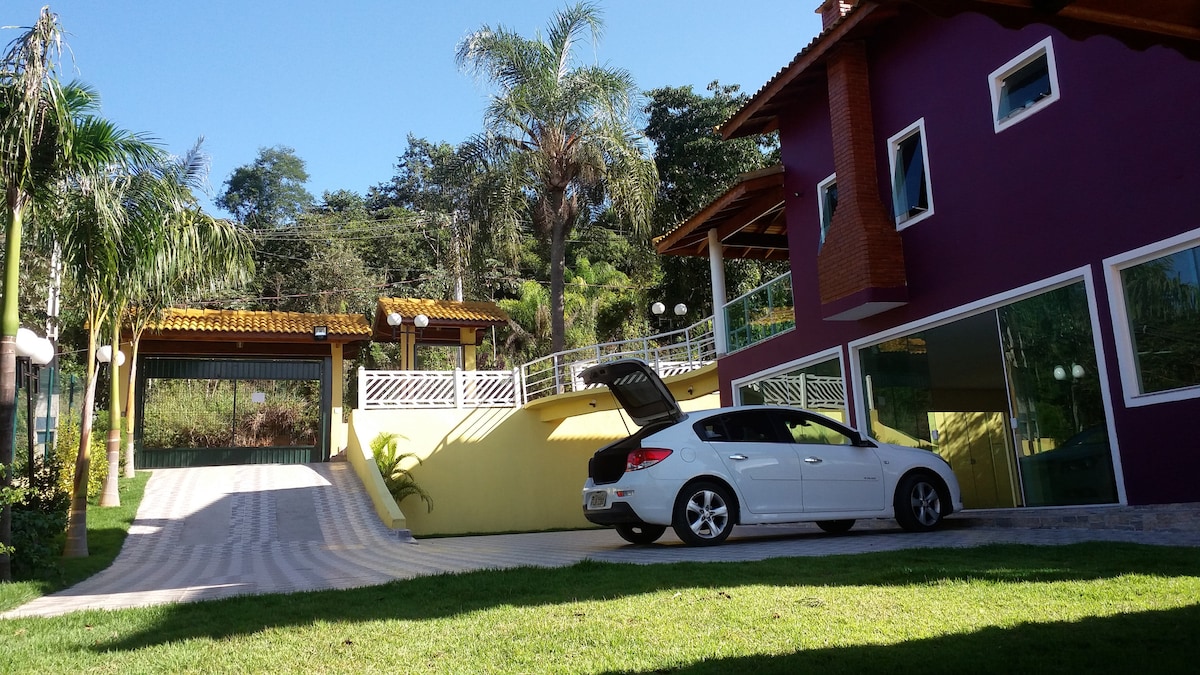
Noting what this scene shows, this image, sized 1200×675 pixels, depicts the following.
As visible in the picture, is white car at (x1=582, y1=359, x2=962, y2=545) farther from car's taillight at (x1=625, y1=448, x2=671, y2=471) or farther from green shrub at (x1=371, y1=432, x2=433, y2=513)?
green shrub at (x1=371, y1=432, x2=433, y2=513)

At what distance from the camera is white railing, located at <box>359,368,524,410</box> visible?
2038cm

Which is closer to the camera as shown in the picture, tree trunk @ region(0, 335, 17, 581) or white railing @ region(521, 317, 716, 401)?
tree trunk @ region(0, 335, 17, 581)

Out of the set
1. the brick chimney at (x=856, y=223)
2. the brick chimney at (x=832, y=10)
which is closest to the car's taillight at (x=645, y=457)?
the brick chimney at (x=856, y=223)

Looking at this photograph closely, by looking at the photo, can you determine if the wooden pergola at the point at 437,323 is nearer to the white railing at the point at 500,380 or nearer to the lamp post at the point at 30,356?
the white railing at the point at 500,380

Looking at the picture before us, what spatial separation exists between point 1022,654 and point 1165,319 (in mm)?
6002

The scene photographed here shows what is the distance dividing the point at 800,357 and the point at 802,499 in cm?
473

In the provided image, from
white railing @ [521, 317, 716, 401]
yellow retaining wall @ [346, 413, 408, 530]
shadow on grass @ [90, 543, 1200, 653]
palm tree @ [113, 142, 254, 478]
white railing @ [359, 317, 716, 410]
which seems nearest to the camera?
shadow on grass @ [90, 543, 1200, 653]

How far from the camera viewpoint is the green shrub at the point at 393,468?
61.9 ft

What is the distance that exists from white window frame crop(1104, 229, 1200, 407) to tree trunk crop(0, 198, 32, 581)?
1052 cm

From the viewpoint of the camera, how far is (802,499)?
954 centimetres

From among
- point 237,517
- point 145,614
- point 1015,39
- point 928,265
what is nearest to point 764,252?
point 928,265

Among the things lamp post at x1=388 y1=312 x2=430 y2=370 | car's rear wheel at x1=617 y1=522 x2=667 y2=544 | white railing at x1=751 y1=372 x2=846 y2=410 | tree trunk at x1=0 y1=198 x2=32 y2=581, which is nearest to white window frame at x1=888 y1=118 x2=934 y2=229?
white railing at x1=751 y1=372 x2=846 y2=410

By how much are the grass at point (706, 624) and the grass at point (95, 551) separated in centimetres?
259

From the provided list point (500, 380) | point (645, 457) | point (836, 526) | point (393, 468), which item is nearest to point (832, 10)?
point (836, 526)
